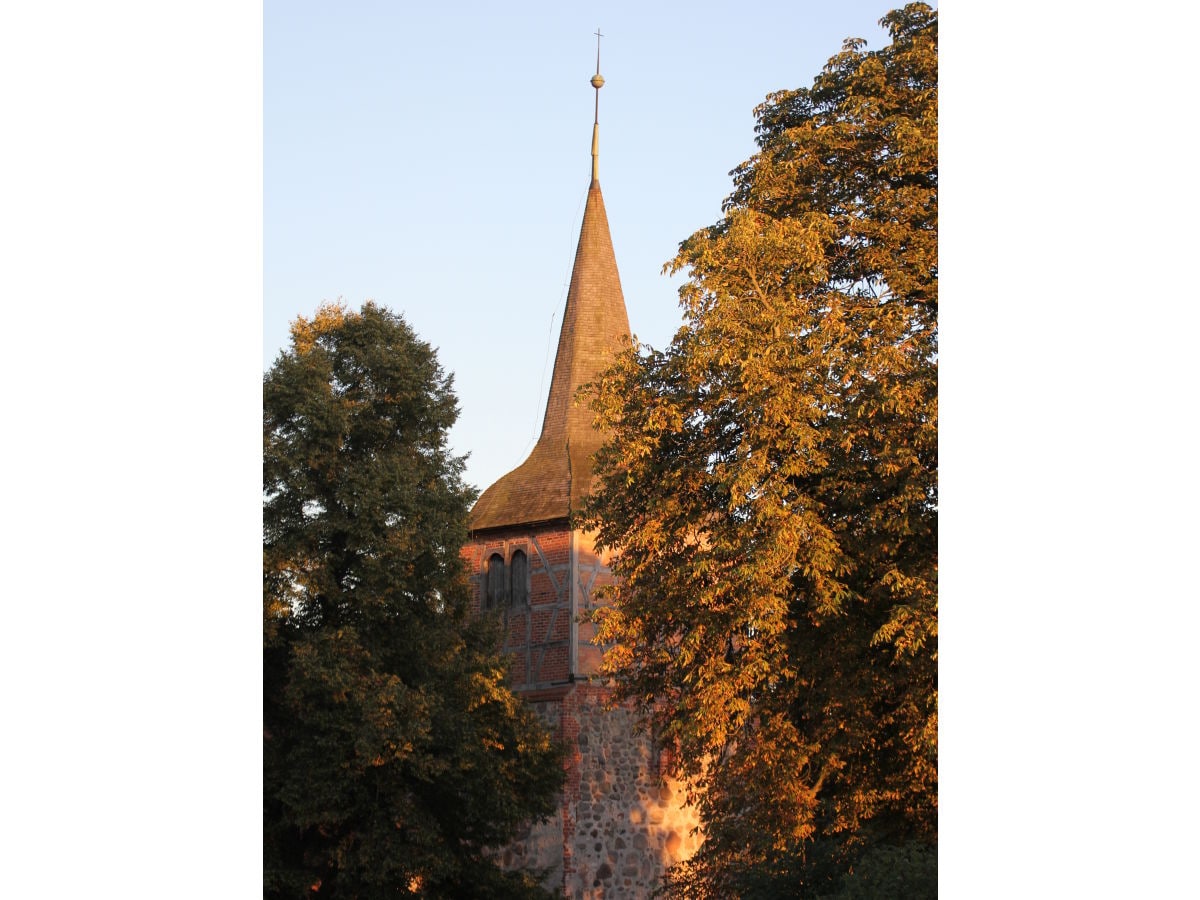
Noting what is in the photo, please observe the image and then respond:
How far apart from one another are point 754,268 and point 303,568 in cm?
868

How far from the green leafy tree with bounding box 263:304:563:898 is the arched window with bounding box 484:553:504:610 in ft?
21.2

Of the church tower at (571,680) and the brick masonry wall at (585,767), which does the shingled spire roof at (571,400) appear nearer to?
the church tower at (571,680)

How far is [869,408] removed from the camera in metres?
12.1

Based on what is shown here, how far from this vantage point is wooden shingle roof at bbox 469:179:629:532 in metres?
28.2

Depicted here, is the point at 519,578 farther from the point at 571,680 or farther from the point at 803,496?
the point at 803,496

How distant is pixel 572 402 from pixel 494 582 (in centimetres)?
357

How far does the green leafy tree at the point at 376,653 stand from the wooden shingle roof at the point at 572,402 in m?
6.61

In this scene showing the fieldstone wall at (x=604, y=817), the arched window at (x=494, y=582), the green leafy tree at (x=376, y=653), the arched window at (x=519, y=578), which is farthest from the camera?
the arched window at (x=494, y=582)

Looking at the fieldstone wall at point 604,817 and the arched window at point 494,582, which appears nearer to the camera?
the fieldstone wall at point 604,817

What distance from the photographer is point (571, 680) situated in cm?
2638

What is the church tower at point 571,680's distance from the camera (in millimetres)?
25969

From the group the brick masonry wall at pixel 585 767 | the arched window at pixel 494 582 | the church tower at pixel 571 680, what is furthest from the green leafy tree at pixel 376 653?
the arched window at pixel 494 582
